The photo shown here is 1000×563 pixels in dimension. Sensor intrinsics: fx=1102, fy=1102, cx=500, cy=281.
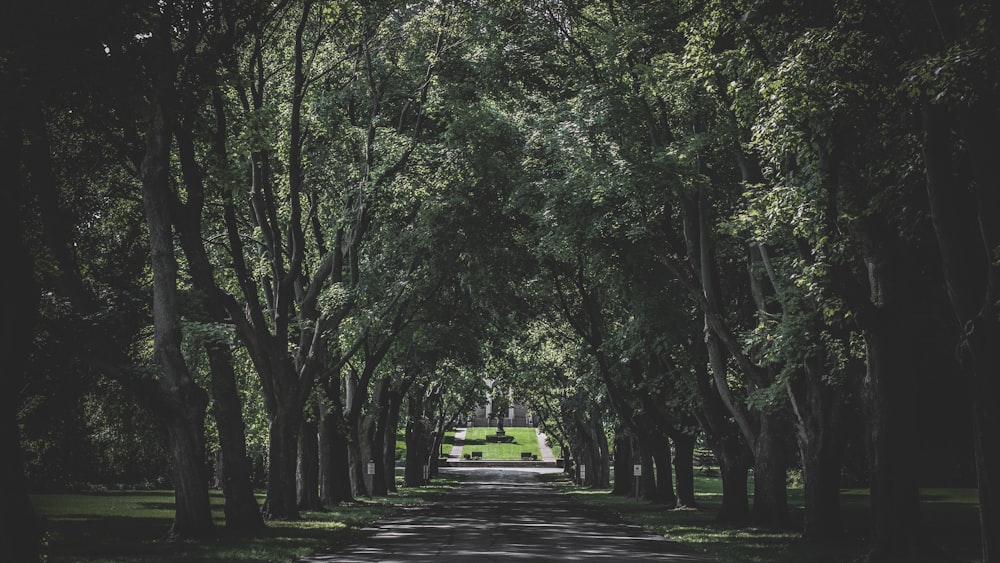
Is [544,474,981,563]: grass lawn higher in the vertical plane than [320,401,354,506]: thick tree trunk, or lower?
lower

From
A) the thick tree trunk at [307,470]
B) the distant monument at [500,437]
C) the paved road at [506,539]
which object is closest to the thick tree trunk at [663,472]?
the paved road at [506,539]

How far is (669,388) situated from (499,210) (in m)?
8.11

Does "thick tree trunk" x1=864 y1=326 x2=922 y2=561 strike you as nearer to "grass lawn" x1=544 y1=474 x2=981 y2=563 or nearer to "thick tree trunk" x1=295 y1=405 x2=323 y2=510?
"grass lawn" x1=544 y1=474 x2=981 y2=563

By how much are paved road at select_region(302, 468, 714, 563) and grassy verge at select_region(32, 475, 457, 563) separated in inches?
31.0

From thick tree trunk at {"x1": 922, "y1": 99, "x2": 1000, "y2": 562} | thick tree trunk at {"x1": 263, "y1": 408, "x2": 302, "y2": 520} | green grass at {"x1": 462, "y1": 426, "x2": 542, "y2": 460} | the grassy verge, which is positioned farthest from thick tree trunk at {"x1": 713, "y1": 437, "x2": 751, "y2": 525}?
green grass at {"x1": 462, "y1": 426, "x2": 542, "y2": 460}

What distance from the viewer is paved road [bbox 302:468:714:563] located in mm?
17422

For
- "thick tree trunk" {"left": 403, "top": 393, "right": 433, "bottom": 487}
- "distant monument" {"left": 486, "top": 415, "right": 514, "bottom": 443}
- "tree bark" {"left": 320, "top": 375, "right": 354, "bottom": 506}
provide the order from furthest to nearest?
"distant monument" {"left": 486, "top": 415, "right": 514, "bottom": 443} → "thick tree trunk" {"left": 403, "top": 393, "right": 433, "bottom": 487} → "tree bark" {"left": 320, "top": 375, "right": 354, "bottom": 506}

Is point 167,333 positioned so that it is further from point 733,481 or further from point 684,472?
point 684,472

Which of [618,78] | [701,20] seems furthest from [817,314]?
[618,78]

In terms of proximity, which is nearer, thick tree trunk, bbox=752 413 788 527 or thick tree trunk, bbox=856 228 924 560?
thick tree trunk, bbox=856 228 924 560

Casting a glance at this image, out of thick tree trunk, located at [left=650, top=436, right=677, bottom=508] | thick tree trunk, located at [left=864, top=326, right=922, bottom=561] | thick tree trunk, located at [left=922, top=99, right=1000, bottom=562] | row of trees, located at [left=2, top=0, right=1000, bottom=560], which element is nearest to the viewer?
thick tree trunk, located at [left=922, top=99, right=1000, bottom=562]

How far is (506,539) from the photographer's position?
2141 centimetres

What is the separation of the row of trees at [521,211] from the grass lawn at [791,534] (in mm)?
1002

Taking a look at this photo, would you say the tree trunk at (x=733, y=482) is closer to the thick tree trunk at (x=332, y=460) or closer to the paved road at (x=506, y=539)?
the paved road at (x=506, y=539)
